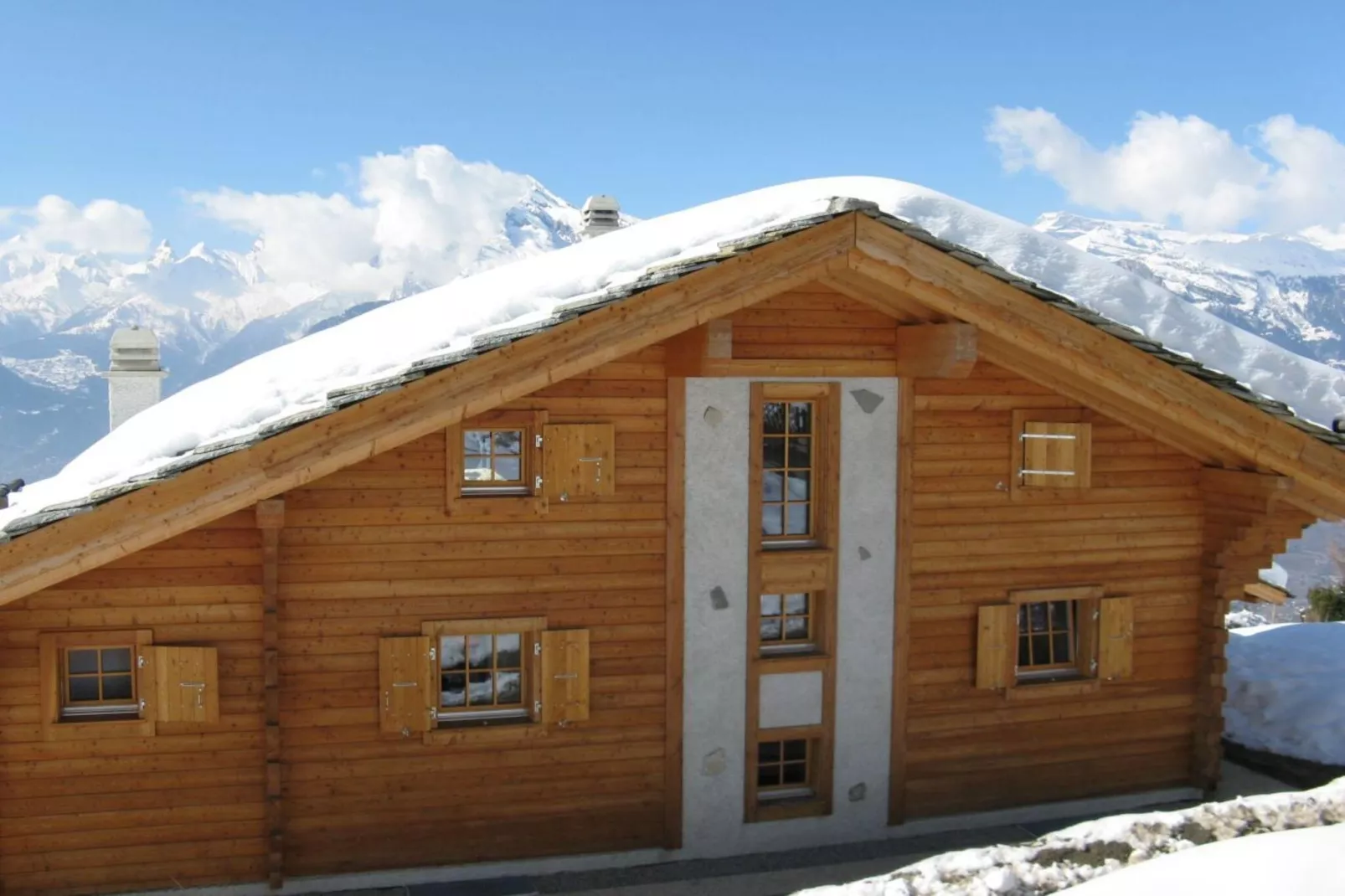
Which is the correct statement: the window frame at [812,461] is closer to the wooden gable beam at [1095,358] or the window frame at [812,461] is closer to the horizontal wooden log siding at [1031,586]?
the horizontal wooden log siding at [1031,586]

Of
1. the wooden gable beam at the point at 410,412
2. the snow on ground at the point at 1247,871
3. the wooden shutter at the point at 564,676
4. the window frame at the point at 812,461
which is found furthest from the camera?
the window frame at the point at 812,461

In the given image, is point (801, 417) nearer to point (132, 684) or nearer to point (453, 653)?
point (453, 653)

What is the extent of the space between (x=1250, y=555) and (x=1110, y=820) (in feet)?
27.0

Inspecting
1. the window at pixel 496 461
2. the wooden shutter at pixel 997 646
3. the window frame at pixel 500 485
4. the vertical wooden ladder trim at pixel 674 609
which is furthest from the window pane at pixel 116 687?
the wooden shutter at pixel 997 646

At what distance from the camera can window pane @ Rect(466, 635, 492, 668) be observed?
10789 mm

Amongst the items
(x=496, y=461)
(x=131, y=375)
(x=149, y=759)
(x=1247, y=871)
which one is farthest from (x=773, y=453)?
(x=131, y=375)

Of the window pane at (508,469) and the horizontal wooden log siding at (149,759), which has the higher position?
the window pane at (508,469)

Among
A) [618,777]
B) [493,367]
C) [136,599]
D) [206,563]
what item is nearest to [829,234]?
[493,367]

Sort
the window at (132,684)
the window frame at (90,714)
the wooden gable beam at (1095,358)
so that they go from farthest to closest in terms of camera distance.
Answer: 1. the wooden gable beam at (1095,358)
2. the window at (132,684)
3. the window frame at (90,714)

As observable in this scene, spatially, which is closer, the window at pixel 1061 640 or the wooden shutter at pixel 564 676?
the wooden shutter at pixel 564 676

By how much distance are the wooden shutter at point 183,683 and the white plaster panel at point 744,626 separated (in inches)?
170

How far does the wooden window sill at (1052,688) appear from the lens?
40.0ft

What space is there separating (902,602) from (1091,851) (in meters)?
6.42

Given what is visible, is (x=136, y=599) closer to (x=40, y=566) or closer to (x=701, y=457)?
(x=40, y=566)
